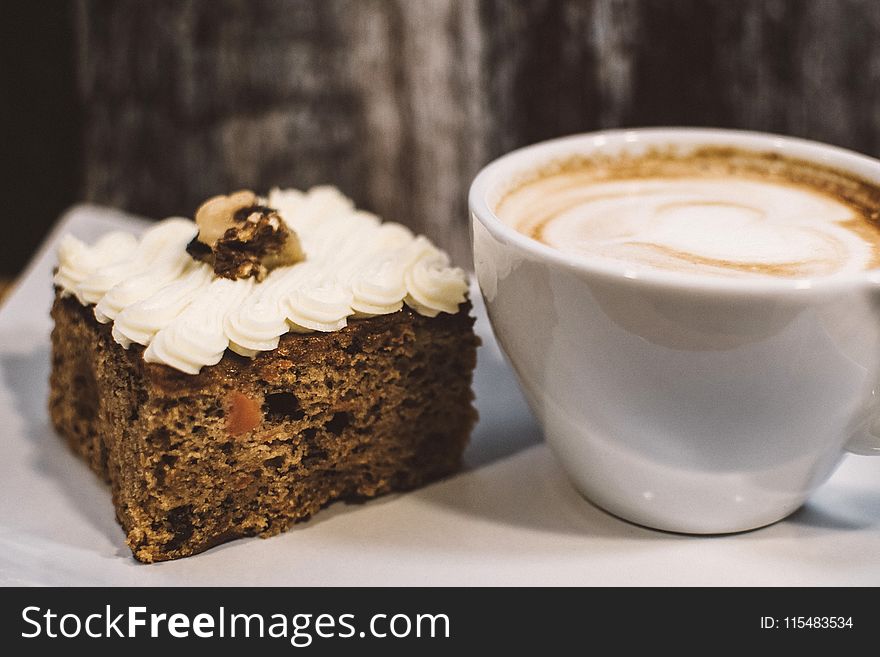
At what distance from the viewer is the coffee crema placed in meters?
1.22

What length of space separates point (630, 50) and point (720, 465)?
1.09 m

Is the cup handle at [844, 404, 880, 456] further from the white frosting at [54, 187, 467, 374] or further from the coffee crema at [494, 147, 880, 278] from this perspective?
the white frosting at [54, 187, 467, 374]

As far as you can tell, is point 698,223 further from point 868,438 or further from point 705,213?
point 868,438

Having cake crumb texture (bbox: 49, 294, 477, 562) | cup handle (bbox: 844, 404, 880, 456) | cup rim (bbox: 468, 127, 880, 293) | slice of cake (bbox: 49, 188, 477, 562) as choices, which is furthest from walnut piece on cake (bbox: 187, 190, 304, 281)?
cup handle (bbox: 844, 404, 880, 456)

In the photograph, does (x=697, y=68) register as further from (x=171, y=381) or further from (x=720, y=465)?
(x=171, y=381)

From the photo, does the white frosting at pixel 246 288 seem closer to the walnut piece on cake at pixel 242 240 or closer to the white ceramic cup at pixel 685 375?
the walnut piece on cake at pixel 242 240

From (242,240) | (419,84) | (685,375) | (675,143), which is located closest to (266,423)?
(242,240)

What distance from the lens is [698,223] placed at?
4.35 feet

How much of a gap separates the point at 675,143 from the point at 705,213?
23 centimetres

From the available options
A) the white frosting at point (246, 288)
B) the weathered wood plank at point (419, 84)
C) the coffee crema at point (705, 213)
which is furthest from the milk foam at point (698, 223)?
the weathered wood plank at point (419, 84)

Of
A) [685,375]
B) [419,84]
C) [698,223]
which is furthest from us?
[419,84]

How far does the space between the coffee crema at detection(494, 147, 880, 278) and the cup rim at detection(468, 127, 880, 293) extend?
0.05ft
